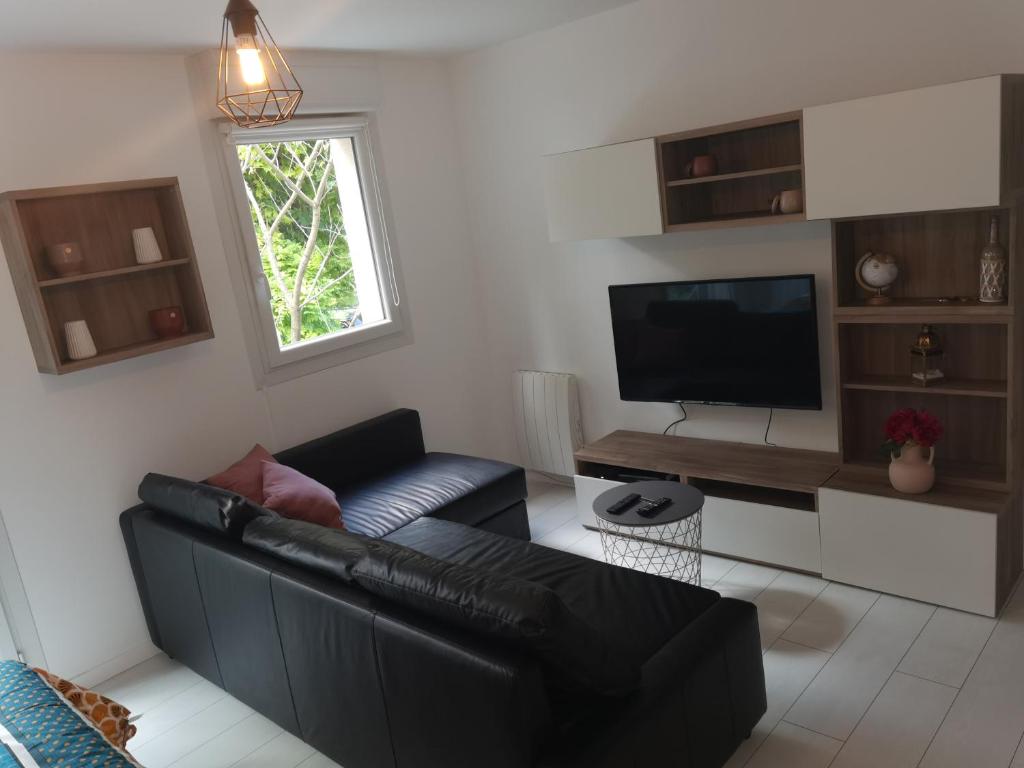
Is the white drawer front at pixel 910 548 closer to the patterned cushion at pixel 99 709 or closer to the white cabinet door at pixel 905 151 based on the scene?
the white cabinet door at pixel 905 151

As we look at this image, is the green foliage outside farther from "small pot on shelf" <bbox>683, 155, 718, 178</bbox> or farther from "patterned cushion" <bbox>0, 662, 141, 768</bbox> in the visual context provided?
"patterned cushion" <bbox>0, 662, 141, 768</bbox>

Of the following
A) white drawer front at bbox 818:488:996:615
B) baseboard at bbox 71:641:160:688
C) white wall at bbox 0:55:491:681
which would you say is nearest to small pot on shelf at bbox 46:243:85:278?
white wall at bbox 0:55:491:681

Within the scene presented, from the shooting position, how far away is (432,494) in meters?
3.98

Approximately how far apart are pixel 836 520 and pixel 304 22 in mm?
3068

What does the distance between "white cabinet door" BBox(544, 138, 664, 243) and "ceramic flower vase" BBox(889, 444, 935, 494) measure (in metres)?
1.46

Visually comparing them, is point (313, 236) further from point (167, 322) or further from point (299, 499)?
point (299, 499)

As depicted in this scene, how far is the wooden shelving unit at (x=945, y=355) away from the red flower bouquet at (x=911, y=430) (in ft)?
0.41

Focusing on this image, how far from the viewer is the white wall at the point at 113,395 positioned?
3.32 m

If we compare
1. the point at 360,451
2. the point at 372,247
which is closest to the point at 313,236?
the point at 372,247

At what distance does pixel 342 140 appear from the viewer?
4.50 metres

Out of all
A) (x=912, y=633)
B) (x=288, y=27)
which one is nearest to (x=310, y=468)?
(x=288, y=27)

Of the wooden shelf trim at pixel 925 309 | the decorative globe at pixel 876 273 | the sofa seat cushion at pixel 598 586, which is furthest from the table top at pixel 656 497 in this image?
the decorative globe at pixel 876 273

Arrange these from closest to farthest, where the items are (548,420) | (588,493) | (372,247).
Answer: (588,493) < (372,247) < (548,420)

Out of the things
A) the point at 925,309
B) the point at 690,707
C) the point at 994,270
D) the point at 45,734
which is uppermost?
the point at 994,270
